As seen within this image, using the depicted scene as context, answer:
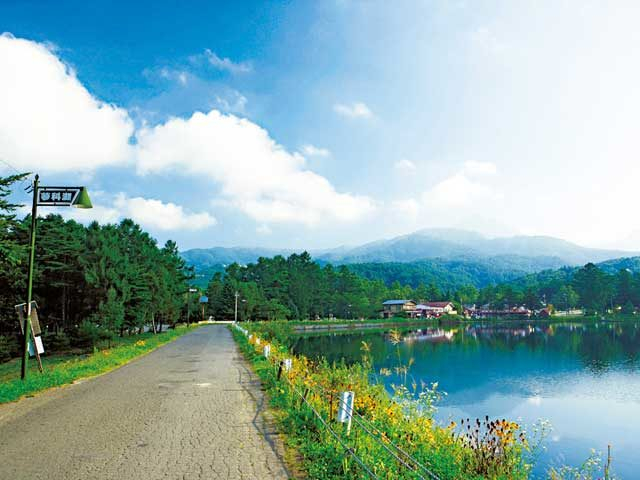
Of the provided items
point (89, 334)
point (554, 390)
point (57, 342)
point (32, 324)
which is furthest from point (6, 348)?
point (554, 390)

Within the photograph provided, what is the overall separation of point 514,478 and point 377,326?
79.8 meters

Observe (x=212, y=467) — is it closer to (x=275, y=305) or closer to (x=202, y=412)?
(x=202, y=412)

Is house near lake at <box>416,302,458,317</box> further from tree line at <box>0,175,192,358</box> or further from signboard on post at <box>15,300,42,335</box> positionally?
signboard on post at <box>15,300,42,335</box>

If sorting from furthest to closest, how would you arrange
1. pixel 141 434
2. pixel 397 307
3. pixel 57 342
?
pixel 397 307 → pixel 57 342 → pixel 141 434

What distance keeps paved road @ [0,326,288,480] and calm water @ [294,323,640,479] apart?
6661mm

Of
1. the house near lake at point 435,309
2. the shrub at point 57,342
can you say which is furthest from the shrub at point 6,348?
the house near lake at point 435,309

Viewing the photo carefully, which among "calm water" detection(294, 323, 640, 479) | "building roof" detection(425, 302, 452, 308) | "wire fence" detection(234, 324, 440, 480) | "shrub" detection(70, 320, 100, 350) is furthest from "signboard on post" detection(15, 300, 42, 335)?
"building roof" detection(425, 302, 452, 308)

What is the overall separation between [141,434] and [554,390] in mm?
22320

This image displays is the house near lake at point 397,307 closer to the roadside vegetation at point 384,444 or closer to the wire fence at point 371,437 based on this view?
the roadside vegetation at point 384,444

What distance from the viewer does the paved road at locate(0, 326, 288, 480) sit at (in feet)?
21.0

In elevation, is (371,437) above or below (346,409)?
below

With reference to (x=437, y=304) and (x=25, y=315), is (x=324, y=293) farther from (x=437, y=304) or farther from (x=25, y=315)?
(x=25, y=315)

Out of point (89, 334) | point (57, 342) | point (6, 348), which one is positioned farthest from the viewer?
point (57, 342)

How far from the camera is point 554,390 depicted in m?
23.2
